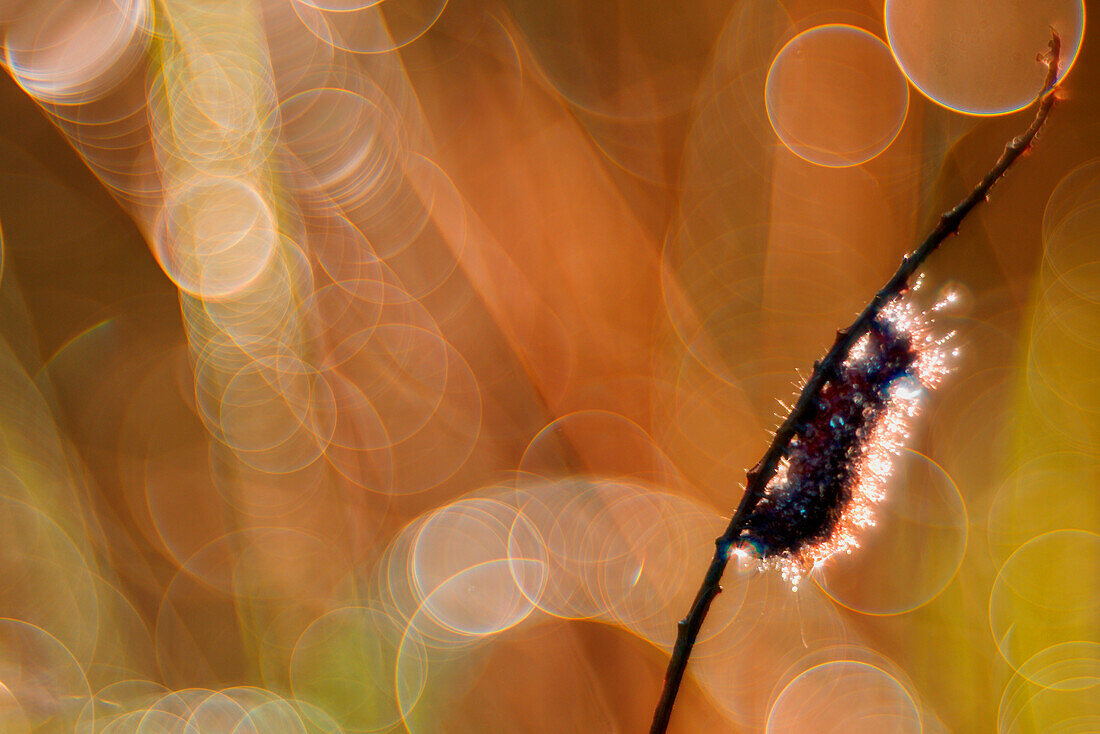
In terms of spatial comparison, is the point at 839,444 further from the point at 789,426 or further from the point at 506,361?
the point at 506,361

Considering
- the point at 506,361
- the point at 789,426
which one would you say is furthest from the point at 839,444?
the point at 506,361

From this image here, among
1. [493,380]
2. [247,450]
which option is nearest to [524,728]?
[493,380]

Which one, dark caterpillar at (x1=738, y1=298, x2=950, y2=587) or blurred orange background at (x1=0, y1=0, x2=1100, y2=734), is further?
blurred orange background at (x1=0, y1=0, x2=1100, y2=734)

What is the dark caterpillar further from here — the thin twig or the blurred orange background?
the blurred orange background

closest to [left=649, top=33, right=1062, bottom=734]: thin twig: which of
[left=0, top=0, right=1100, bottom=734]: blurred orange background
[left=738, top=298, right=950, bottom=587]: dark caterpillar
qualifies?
[left=738, top=298, right=950, bottom=587]: dark caterpillar

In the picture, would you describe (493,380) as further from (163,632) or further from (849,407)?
(849,407)
